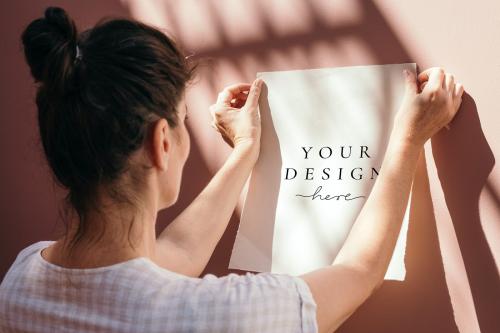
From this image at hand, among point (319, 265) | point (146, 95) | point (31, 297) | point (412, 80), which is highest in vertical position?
point (412, 80)

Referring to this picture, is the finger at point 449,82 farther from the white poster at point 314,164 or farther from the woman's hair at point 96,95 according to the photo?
the woman's hair at point 96,95

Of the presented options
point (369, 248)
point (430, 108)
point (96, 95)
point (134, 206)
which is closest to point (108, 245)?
point (134, 206)

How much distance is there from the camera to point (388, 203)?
0.69 m

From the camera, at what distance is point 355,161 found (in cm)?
77

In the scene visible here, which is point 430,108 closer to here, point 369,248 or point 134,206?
point 369,248

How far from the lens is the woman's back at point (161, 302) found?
0.58m

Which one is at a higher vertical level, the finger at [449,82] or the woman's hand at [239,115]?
the finger at [449,82]

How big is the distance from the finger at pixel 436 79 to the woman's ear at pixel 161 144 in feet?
1.04

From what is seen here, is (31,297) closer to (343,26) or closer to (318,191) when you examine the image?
(318,191)

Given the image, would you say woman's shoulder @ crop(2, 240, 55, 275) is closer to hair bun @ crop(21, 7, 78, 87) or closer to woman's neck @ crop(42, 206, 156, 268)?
woman's neck @ crop(42, 206, 156, 268)

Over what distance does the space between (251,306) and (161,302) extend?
3.5 inches

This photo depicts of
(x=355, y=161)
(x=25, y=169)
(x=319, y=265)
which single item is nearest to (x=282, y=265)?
(x=319, y=265)

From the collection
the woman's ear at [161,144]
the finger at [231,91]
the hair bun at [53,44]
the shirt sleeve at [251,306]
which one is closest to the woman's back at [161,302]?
the shirt sleeve at [251,306]

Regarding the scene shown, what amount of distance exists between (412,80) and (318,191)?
7.4 inches
